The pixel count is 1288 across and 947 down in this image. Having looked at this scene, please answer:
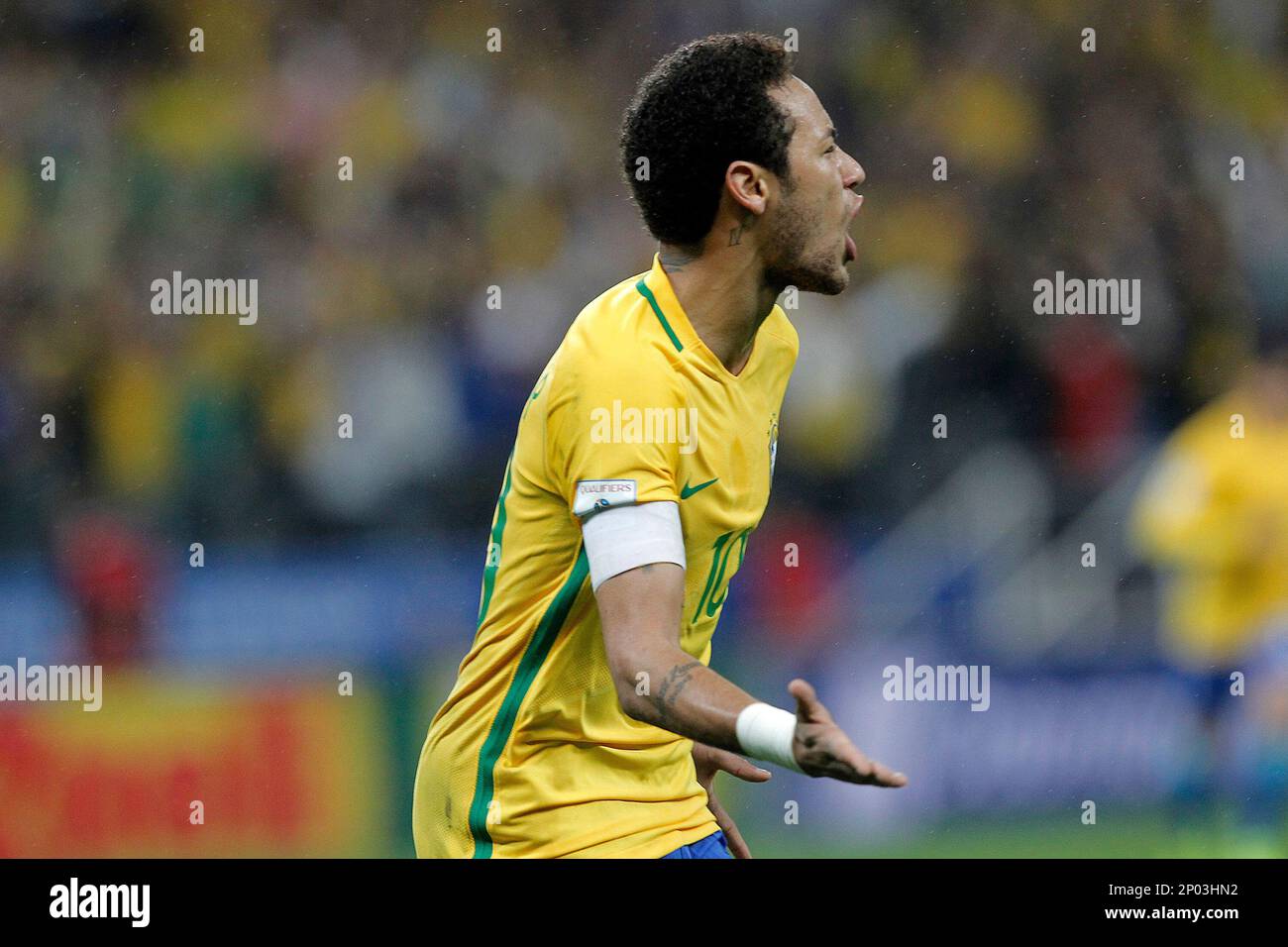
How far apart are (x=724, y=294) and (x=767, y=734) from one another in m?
0.99

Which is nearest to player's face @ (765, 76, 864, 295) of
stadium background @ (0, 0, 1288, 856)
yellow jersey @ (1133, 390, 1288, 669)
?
stadium background @ (0, 0, 1288, 856)

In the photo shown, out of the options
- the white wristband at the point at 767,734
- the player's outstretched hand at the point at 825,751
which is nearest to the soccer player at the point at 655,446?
the white wristband at the point at 767,734

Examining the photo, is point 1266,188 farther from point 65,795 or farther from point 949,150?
point 65,795

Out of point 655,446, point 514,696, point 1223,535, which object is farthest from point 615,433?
point 1223,535

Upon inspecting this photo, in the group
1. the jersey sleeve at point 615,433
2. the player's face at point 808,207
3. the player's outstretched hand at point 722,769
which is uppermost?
the player's face at point 808,207

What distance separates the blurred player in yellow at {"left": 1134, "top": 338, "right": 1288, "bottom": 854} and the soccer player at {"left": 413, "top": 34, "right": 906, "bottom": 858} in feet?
13.9

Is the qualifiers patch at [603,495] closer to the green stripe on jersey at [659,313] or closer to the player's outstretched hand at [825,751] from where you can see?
the green stripe on jersey at [659,313]

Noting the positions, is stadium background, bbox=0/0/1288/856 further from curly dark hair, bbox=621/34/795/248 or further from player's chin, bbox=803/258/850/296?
curly dark hair, bbox=621/34/795/248

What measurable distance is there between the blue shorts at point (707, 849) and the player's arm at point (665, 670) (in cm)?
55

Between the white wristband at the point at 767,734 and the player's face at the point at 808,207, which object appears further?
the player's face at the point at 808,207

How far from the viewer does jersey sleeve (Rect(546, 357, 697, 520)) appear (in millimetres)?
3082

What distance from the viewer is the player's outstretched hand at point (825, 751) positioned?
99.7 inches

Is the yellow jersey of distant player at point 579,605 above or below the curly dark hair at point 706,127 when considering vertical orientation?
below
